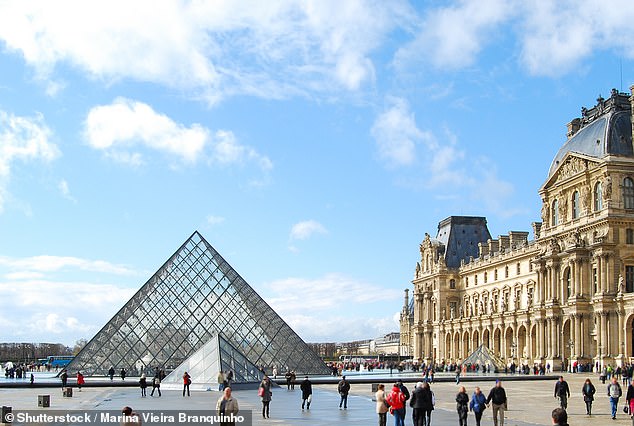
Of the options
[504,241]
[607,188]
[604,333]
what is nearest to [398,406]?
[604,333]

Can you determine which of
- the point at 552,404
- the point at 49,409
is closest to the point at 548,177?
the point at 552,404

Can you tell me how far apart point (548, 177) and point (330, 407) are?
3788 centimetres

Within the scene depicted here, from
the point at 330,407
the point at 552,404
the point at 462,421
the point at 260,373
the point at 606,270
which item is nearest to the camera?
the point at 462,421

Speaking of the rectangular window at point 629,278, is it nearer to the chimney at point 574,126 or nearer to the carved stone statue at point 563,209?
the carved stone statue at point 563,209

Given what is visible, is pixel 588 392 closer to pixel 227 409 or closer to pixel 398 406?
pixel 398 406

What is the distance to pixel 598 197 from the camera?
5091 cm

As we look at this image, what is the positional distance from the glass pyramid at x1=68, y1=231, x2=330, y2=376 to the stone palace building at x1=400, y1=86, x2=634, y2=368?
619 inches

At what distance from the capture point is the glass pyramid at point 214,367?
32094mm

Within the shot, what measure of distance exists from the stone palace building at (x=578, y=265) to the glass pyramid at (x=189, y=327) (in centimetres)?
1572

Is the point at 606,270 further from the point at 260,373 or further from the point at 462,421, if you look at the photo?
the point at 462,421

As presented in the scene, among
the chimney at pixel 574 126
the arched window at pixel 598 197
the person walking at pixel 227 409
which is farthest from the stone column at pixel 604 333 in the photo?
the person walking at pixel 227 409

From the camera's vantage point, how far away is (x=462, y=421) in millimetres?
16453

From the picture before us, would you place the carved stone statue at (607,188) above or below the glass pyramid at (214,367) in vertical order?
above

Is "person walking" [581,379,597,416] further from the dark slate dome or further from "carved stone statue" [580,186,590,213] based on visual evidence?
"carved stone statue" [580,186,590,213]
